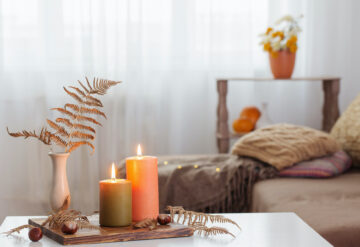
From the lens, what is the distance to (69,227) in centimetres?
97

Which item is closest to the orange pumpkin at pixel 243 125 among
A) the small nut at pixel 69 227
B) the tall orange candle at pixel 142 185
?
the tall orange candle at pixel 142 185

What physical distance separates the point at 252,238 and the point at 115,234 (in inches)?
10.4

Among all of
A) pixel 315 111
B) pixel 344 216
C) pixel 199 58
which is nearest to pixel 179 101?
pixel 199 58

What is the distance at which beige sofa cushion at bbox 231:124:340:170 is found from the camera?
2.09m

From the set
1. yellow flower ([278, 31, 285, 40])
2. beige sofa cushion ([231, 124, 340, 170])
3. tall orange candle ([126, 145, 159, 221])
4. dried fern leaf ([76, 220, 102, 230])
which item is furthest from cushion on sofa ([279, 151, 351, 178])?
dried fern leaf ([76, 220, 102, 230])

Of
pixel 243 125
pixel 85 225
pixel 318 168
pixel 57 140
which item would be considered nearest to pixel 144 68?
pixel 243 125

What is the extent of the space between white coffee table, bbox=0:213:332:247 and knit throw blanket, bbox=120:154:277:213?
33.0 inches

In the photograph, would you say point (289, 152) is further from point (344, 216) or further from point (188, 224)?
point (188, 224)

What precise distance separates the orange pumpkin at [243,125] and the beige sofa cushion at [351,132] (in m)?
0.56

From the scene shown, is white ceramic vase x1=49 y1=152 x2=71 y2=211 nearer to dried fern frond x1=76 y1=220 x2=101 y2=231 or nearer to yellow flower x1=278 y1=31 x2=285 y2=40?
dried fern frond x1=76 y1=220 x2=101 y2=231

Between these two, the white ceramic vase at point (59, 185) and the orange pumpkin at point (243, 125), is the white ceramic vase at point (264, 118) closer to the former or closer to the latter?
the orange pumpkin at point (243, 125)

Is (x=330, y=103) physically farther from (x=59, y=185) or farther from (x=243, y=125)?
(x=59, y=185)

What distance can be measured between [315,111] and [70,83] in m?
1.41

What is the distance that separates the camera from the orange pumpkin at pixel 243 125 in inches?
113
